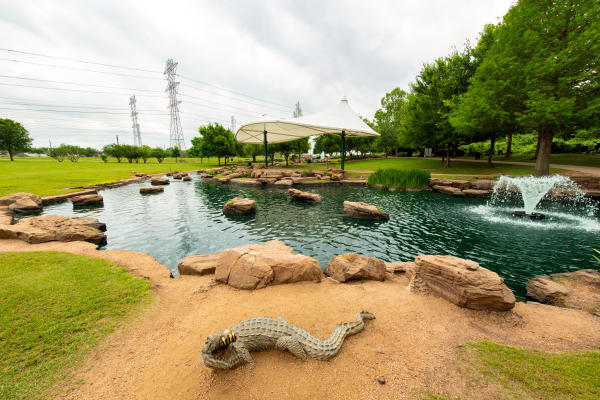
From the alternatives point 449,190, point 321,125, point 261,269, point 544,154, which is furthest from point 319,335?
point 321,125

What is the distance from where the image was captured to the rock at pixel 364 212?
41.1ft

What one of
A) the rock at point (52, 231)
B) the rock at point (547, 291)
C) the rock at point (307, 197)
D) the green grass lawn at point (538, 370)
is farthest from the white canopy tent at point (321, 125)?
the green grass lawn at point (538, 370)

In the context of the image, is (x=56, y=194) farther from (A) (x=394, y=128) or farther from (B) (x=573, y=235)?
(A) (x=394, y=128)

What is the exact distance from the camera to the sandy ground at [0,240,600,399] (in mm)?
2900

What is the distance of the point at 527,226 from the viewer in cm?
1084

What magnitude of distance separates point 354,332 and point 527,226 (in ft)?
40.2

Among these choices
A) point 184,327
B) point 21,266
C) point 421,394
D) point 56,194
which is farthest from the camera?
point 56,194

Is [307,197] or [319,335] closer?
[319,335]

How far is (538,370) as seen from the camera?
298cm

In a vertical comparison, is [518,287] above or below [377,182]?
below

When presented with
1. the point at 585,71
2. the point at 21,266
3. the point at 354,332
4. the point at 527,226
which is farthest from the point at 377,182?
the point at 21,266

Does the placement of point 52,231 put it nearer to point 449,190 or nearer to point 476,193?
point 449,190

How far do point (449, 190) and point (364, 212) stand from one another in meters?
10.8

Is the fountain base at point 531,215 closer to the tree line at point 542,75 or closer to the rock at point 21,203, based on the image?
the tree line at point 542,75
